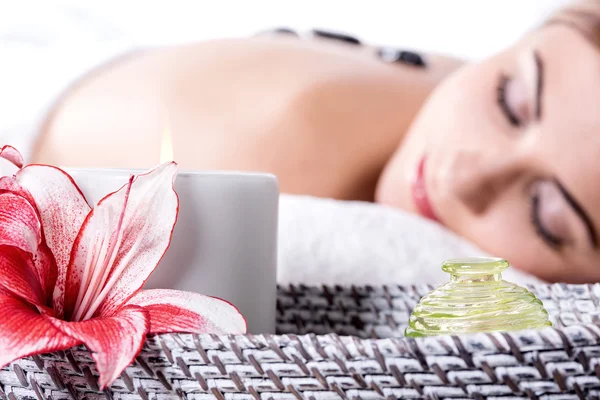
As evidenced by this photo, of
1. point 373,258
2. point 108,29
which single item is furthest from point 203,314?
point 108,29

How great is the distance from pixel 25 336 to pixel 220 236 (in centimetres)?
10

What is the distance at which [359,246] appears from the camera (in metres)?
0.57

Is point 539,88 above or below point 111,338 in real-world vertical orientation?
above

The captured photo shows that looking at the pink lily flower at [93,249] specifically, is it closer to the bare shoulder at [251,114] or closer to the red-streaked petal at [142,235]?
the red-streaked petal at [142,235]

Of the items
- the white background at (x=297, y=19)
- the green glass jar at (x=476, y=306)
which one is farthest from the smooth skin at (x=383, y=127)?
the green glass jar at (x=476, y=306)

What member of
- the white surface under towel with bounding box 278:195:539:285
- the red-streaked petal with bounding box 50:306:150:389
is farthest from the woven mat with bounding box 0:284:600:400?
the white surface under towel with bounding box 278:195:539:285

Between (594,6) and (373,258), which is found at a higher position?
(594,6)

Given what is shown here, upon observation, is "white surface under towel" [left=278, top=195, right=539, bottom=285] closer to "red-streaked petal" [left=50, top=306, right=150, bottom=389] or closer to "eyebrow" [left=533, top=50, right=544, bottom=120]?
"eyebrow" [left=533, top=50, right=544, bottom=120]

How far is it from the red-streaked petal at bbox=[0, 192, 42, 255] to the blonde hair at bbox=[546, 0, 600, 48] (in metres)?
0.60

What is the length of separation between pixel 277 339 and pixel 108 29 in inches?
51.6

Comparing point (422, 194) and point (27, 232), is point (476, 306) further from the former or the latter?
point (422, 194)

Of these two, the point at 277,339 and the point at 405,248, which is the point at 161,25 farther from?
the point at 277,339

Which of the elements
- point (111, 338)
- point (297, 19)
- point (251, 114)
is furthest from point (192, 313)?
point (297, 19)

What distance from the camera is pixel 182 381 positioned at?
0.71 ft
